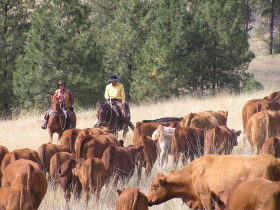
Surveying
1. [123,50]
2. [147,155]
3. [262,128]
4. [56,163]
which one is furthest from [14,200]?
[123,50]

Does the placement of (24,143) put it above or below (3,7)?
below

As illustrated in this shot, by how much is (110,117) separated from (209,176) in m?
9.94

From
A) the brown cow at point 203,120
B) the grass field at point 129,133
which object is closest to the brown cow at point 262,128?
the grass field at point 129,133

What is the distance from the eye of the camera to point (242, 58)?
2939 cm

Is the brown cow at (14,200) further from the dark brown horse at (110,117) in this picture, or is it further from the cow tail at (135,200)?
the dark brown horse at (110,117)

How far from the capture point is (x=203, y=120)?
13.0 m

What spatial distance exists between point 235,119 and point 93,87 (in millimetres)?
10434

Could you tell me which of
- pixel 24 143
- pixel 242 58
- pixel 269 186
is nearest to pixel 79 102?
pixel 242 58

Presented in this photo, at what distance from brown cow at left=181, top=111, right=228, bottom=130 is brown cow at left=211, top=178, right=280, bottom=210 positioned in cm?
801

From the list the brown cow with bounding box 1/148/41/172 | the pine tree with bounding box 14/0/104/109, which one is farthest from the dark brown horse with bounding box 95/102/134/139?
the pine tree with bounding box 14/0/104/109

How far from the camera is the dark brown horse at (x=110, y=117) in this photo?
50.6 feet

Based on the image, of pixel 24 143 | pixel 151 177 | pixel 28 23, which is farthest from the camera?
pixel 28 23

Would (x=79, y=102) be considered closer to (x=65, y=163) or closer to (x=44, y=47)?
(x=44, y=47)

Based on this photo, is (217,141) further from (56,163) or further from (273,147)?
(56,163)
